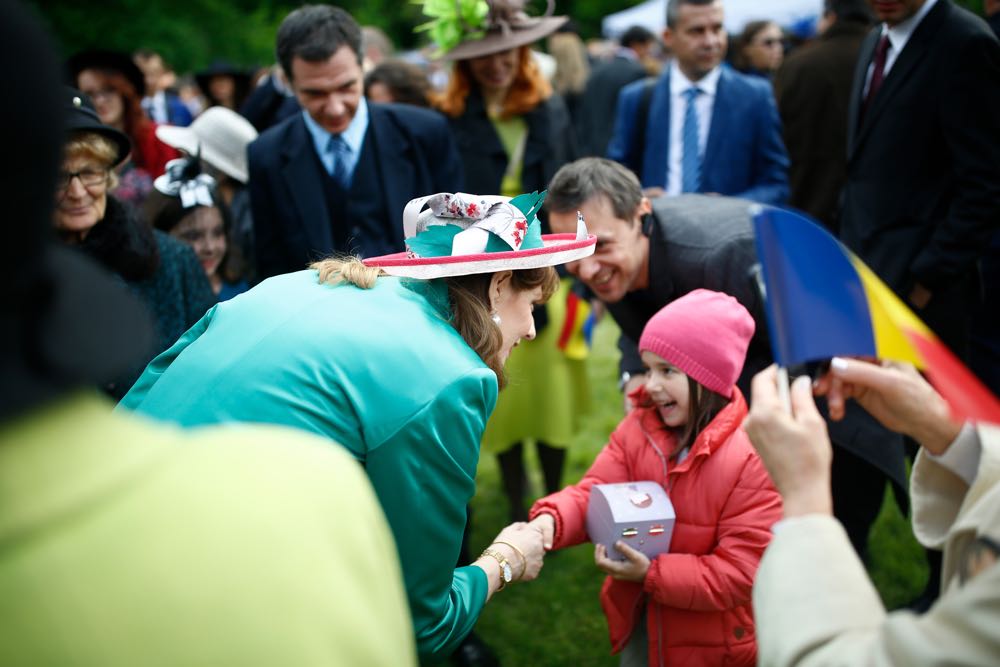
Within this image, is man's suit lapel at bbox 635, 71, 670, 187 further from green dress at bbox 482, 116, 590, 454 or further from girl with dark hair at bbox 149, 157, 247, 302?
girl with dark hair at bbox 149, 157, 247, 302

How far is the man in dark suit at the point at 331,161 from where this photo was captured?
158 inches

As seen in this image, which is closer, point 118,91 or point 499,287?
point 499,287

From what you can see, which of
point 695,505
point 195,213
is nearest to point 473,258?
point 695,505

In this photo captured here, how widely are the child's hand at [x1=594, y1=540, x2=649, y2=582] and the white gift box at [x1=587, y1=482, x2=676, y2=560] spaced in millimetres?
17

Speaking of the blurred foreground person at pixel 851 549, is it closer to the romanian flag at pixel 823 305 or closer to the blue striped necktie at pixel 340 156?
the romanian flag at pixel 823 305

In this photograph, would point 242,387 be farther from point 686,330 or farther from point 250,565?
point 686,330

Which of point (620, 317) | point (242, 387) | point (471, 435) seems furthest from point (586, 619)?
point (242, 387)

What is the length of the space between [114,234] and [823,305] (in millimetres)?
2568

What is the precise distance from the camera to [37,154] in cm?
88

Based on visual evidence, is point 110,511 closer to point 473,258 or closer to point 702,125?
point 473,258

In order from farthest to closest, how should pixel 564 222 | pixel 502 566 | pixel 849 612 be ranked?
pixel 564 222
pixel 502 566
pixel 849 612

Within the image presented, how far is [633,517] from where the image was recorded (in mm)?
2514

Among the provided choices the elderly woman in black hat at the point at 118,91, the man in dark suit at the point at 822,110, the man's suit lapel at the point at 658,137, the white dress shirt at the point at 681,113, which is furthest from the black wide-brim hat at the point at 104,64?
the man in dark suit at the point at 822,110

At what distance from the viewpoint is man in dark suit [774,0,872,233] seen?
18.3 ft
